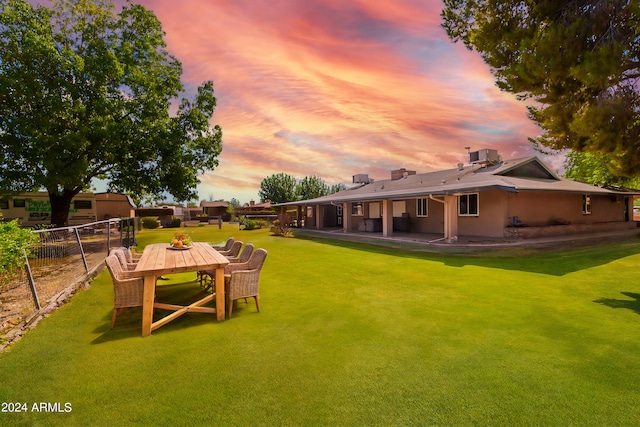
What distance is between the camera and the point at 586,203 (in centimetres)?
1764

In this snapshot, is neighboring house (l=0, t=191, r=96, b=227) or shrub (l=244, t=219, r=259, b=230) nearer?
neighboring house (l=0, t=191, r=96, b=227)

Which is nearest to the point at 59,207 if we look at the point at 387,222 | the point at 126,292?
the point at 126,292

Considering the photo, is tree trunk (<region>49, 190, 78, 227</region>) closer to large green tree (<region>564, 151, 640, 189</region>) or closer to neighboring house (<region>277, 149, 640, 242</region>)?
neighboring house (<region>277, 149, 640, 242</region>)

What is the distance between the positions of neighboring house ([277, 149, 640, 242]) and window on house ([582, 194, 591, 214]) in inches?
0.9

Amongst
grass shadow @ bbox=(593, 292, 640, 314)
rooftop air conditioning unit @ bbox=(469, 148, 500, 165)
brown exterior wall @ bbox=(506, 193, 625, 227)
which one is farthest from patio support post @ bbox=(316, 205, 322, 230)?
grass shadow @ bbox=(593, 292, 640, 314)

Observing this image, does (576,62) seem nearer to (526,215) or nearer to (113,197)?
(526,215)

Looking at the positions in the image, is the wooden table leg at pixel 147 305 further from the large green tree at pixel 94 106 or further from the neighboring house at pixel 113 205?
the neighboring house at pixel 113 205

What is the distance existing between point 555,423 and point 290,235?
1915 centimetres

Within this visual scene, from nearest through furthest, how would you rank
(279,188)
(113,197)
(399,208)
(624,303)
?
(624,303) < (399,208) < (113,197) < (279,188)

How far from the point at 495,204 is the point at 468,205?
147 centimetres

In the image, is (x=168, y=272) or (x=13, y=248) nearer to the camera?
(x=168, y=272)

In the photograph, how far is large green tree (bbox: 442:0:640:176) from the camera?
22.0ft

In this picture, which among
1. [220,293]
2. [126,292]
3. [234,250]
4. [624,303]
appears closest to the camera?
[126,292]

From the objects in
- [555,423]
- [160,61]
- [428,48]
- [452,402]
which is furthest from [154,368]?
[160,61]
